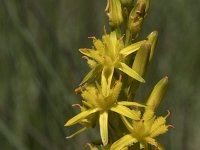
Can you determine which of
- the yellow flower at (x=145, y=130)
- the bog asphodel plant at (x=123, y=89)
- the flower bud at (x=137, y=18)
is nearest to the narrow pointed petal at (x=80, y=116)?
the bog asphodel plant at (x=123, y=89)

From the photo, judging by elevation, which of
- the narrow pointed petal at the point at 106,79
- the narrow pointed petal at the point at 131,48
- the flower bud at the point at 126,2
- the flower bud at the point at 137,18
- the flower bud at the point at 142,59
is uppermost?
the flower bud at the point at 126,2

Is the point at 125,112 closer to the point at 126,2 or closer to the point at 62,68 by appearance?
the point at 126,2

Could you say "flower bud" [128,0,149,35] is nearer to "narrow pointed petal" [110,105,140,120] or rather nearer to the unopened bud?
the unopened bud

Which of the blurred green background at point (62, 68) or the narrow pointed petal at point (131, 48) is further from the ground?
the narrow pointed petal at point (131, 48)

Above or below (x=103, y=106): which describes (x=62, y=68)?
below

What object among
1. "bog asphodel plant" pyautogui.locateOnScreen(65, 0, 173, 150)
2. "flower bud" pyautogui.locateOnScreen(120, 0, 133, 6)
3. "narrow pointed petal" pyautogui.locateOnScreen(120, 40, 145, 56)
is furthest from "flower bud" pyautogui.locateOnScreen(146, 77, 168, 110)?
"flower bud" pyautogui.locateOnScreen(120, 0, 133, 6)

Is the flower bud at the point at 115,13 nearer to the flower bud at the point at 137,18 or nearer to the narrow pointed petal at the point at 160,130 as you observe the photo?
the flower bud at the point at 137,18

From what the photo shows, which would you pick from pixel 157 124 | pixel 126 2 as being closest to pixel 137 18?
pixel 126 2
